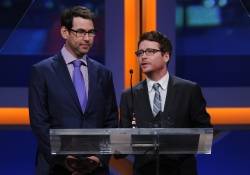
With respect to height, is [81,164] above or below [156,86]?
below

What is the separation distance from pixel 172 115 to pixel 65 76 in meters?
0.53

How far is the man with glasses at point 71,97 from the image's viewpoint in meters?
2.33

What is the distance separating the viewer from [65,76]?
2438 millimetres

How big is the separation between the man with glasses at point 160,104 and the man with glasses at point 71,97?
5.4 inches

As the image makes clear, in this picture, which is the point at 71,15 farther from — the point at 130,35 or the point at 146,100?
the point at 130,35

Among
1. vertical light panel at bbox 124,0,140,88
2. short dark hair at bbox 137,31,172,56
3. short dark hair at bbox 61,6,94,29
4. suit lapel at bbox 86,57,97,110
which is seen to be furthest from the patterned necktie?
vertical light panel at bbox 124,0,140,88

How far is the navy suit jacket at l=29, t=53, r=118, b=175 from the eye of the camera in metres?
2.34

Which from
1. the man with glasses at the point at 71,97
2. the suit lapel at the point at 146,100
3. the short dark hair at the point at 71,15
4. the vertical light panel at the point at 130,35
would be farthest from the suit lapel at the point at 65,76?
the vertical light panel at the point at 130,35

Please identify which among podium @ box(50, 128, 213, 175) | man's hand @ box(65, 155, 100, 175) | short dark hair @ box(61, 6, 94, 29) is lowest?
man's hand @ box(65, 155, 100, 175)

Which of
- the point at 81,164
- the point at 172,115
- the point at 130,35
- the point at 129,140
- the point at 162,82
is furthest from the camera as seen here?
the point at 130,35

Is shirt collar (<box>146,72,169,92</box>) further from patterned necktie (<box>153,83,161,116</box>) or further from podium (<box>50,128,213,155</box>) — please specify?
podium (<box>50,128,213,155</box>)

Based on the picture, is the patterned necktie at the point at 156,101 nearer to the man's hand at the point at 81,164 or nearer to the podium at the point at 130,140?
the man's hand at the point at 81,164

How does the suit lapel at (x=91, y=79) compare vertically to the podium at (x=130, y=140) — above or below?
above

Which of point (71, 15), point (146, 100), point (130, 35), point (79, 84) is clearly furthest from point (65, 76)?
point (130, 35)
